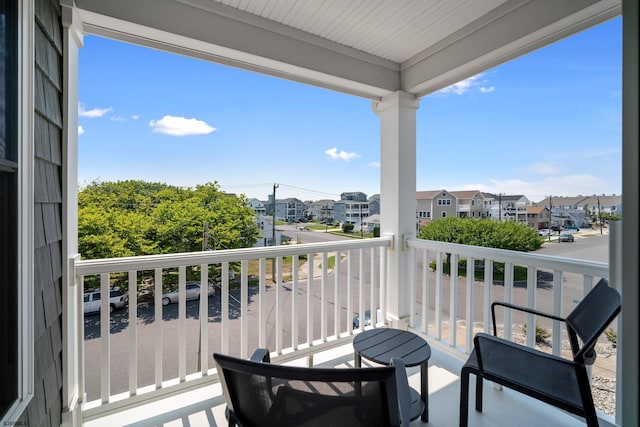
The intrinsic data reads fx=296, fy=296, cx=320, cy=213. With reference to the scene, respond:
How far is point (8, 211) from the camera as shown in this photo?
3.44 feet

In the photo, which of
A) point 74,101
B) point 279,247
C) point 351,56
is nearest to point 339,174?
point 351,56

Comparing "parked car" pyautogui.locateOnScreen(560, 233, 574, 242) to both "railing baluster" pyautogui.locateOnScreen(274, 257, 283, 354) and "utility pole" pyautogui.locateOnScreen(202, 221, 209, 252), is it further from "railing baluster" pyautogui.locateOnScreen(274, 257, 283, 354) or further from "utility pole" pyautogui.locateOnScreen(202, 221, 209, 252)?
"utility pole" pyautogui.locateOnScreen(202, 221, 209, 252)

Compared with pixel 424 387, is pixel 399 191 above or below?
above

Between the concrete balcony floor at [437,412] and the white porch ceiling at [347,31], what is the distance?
255 cm

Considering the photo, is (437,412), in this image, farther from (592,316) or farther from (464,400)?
(592,316)

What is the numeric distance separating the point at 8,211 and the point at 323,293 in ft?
7.25

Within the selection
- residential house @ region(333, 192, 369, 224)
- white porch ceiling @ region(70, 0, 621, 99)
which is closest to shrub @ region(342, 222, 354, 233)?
residential house @ region(333, 192, 369, 224)

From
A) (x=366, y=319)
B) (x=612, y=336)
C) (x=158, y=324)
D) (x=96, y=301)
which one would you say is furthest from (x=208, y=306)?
(x=612, y=336)

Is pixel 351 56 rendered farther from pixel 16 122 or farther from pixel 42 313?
pixel 42 313

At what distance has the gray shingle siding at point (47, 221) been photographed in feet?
4.25

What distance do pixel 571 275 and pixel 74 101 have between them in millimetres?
3424

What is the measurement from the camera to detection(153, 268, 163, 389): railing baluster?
2008mm

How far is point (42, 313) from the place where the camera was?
1.34 meters

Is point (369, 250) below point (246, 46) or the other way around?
below
